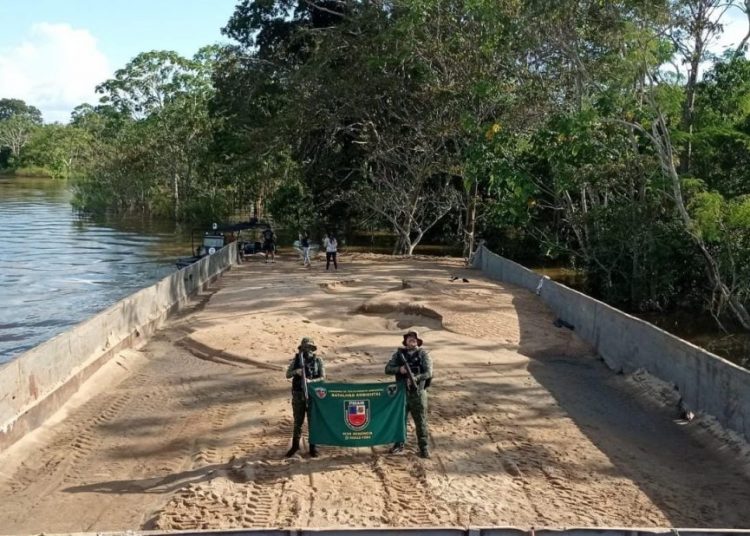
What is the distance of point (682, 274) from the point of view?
2867 centimetres

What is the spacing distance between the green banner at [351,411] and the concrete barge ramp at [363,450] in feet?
0.99

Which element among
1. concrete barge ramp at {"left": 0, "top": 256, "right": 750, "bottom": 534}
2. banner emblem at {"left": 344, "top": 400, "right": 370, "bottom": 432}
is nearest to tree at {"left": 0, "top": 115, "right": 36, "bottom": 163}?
concrete barge ramp at {"left": 0, "top": 256, "right": 750, "bottom": 534}

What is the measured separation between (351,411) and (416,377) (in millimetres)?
939

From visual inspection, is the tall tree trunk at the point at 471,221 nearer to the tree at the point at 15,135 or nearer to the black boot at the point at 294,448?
the black boot at the point at 294,448

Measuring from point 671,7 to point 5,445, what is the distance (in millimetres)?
20864

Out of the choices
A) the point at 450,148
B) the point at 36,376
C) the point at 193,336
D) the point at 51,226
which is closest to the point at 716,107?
the point at 450,148

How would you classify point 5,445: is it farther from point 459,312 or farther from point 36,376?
point 459,312

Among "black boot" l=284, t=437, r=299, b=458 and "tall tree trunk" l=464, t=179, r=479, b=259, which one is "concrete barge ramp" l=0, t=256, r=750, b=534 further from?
"tall tree trunk" l=464, t=179, r=479, b=259

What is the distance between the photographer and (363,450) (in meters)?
10.3

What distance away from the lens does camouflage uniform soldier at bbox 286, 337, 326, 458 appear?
9898 millimetres

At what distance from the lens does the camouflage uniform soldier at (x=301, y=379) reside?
9.90 m

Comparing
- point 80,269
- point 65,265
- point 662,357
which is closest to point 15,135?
point 65,265

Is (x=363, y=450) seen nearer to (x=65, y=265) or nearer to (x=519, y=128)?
(x=519, y=128)

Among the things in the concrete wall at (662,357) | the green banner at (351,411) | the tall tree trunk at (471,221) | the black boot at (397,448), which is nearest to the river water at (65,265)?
the green banner at (351,411)
